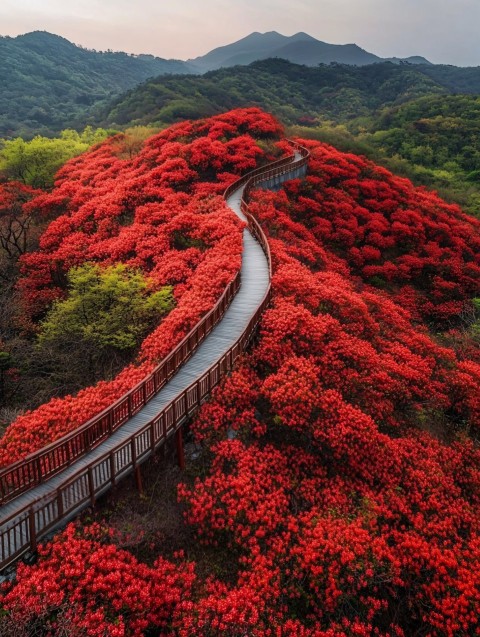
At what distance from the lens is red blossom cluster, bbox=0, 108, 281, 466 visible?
13.7 m

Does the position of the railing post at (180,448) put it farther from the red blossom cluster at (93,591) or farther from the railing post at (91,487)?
the red blossom cluster at (93,591)

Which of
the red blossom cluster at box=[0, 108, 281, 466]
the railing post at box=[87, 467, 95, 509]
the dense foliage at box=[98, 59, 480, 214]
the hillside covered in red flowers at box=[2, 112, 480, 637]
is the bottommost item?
the hillside covered in red flowers at box=[2, 112, 480, 637]

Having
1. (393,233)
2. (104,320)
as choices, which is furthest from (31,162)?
(393,233)

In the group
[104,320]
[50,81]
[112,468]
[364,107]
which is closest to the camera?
[112,468]

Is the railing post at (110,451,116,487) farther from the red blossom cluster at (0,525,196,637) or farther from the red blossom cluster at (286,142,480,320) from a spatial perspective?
the red blossom cluster at (286,142,480,320)

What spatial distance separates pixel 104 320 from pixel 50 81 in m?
151

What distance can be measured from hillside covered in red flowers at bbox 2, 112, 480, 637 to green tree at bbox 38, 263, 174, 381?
18.3 feet

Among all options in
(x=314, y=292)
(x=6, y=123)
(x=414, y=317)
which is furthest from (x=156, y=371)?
(x=6, y=123)

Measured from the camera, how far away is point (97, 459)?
9.85m

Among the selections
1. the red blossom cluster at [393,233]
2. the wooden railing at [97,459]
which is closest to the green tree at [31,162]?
the red blossom cluster at [393,233]

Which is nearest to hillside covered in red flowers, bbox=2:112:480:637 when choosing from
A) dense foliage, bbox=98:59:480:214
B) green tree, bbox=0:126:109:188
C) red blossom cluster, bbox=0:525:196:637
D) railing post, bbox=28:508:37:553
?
red blossom cluster, bbox=0:525:196:637

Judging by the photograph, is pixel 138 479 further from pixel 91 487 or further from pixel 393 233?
pixel 393 233

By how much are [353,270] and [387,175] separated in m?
14.5

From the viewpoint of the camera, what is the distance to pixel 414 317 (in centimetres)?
2492
